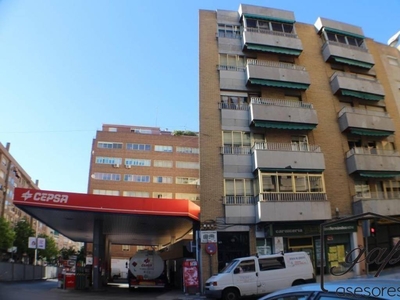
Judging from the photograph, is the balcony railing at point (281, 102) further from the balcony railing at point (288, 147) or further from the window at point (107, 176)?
the window at point (107, 176)

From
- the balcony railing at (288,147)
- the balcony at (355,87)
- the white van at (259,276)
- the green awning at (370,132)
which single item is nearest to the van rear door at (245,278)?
the white van at (259,276)

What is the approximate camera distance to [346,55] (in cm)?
2828

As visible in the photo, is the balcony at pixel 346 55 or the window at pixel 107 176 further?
the window at pixel 107 176

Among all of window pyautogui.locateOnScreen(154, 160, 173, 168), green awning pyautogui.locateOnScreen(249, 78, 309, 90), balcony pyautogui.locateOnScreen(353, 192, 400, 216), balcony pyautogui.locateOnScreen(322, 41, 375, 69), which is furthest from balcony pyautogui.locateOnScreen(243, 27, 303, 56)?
window pyautogui.locateOnScreen(154, 160, 173, 168)

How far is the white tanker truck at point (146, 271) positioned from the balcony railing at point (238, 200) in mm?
7222

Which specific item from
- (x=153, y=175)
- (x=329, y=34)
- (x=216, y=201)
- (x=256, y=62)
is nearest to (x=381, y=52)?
(x=329, y=34)

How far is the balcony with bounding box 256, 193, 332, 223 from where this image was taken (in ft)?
70.2

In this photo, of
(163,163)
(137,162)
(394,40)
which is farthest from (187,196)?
(394,40)

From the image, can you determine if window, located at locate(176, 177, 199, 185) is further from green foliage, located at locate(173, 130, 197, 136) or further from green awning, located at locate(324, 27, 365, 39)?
green awning, located at locate(324, 27, 365, 39)

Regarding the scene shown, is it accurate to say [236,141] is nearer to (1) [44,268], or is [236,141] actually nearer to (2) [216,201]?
(2) [216,201]

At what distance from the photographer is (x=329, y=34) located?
96.2 ft

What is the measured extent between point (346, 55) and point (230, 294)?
2145cm

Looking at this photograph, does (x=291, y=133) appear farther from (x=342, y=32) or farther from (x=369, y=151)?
(x=342, y=32)

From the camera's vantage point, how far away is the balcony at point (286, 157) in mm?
22706
